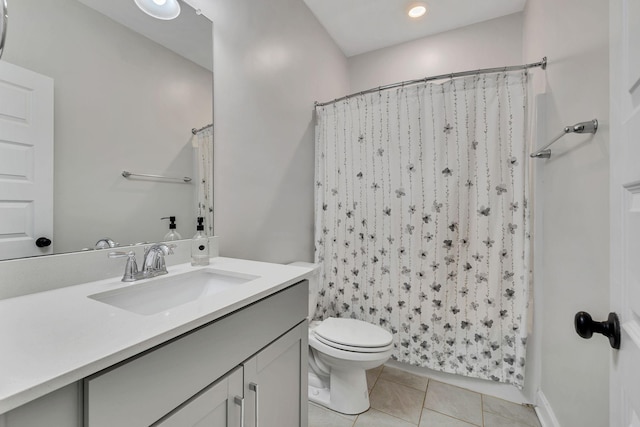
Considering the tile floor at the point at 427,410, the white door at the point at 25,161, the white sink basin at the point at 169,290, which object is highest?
the white door at the point at 25,161

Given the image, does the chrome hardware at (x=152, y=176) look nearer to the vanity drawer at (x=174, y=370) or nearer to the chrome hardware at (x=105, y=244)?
the chrome hardware at (x=105, y=244)

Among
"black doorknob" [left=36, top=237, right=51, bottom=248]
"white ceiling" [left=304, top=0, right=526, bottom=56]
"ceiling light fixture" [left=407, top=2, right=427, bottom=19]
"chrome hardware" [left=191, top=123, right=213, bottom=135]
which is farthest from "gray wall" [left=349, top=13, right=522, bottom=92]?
"black doorknob" [left=36, top=237, right=51, bottom=248]

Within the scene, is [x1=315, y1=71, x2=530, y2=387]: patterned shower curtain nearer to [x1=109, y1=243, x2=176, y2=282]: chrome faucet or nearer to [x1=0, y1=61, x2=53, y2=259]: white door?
[x1=109, y1=243, x2=176, y2=282]: chrome faucet

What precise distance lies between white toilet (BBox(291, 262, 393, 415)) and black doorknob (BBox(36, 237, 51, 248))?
1055mm

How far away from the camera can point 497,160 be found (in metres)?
1.59

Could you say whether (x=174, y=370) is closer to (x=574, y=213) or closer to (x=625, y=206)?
(x=625, y=206)

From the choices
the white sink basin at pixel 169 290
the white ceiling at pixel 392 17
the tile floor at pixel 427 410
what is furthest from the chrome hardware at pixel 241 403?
the white ceiling at pixel 392 17

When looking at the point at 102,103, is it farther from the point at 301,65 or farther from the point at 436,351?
the point at 436,351

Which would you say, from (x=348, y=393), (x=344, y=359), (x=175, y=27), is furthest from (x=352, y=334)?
(x=175, y=27)

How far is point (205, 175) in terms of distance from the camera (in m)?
1.30

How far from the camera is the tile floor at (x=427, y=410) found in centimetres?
144

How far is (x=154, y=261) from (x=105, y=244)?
0.17 meters

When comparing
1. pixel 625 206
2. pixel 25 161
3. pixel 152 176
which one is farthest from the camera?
pixel 152 176

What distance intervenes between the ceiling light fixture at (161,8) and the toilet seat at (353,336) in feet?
5.62
